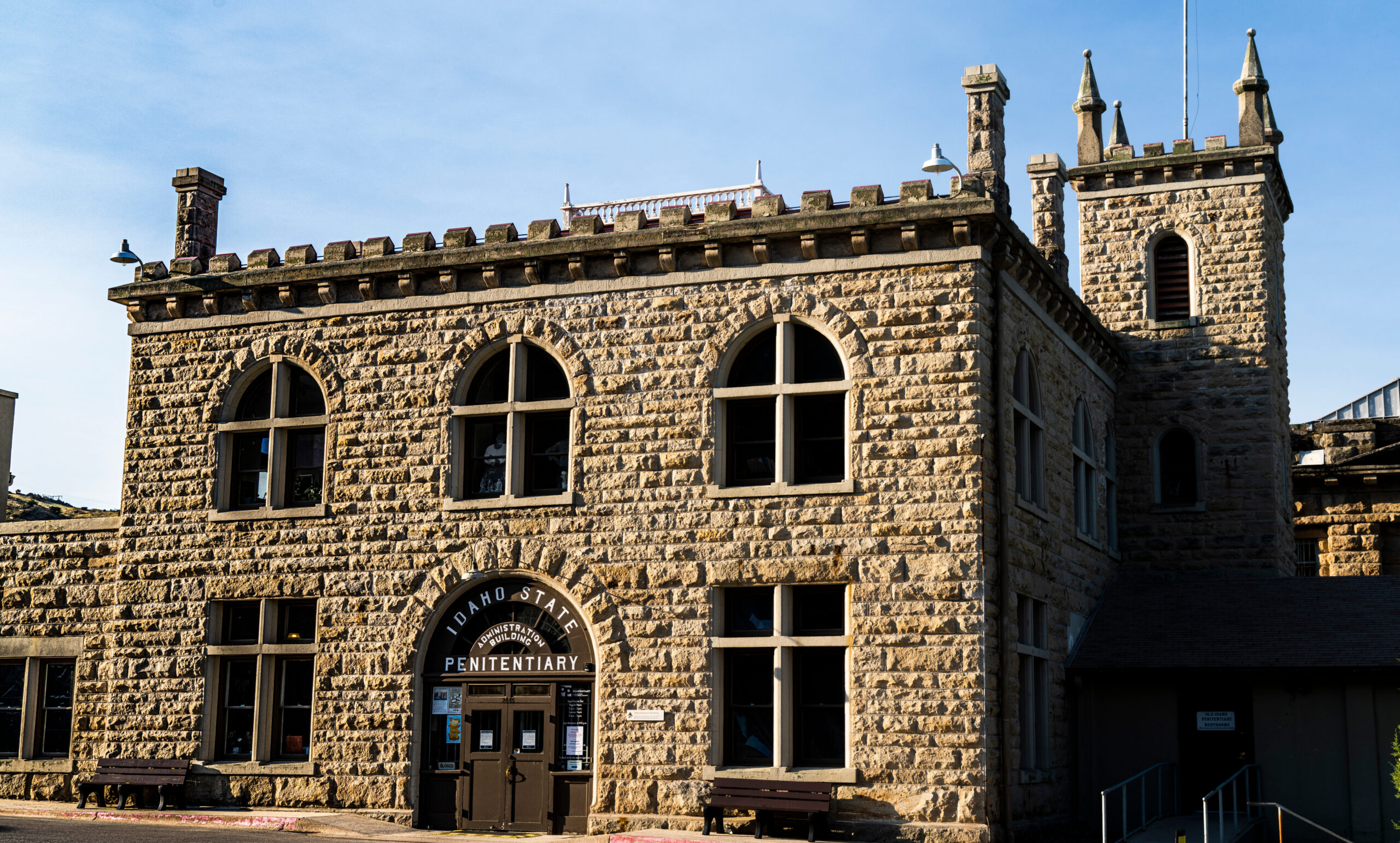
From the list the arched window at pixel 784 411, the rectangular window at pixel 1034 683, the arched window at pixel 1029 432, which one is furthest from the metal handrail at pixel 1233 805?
the arched window at pixel 784 411

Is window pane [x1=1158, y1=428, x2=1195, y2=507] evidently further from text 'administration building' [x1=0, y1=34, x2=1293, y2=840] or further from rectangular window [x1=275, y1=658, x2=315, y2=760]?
rectangular window [x1=275, y1=658, x2=315, y2=760]

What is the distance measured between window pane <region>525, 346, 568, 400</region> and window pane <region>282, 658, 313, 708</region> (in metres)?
5.05

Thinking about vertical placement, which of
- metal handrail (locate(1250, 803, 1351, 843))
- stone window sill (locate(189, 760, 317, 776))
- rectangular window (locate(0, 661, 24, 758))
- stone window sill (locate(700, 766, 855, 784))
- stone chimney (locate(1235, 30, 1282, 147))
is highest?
stone chimney (locate(1235, 30, 1282, 147))

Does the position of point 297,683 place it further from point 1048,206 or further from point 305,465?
point 1048,206

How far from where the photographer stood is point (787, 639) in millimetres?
18609

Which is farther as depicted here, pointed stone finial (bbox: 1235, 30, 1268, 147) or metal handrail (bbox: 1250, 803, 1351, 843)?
pointed stone finial (bbox: 1235, 30, 1268, 147)

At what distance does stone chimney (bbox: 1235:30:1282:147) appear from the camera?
2706cm

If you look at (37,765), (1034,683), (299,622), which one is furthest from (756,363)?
(37,765)

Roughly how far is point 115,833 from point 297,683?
344cm

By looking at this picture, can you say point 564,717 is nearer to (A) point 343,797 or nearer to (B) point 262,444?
(A) point 343,797

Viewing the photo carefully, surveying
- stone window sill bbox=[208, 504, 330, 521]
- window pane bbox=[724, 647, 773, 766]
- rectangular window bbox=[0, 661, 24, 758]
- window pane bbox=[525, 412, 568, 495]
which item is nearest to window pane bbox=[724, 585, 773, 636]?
window pane bbox=[724, 647, 773, 766]

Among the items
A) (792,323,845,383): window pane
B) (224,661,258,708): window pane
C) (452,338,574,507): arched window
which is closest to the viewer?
(792,323,845,383): window pane

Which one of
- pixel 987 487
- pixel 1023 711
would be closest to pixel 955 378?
pixel 987 487

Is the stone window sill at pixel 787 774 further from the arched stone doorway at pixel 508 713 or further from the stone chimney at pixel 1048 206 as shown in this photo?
the stone chimney at pixel 1048 206
